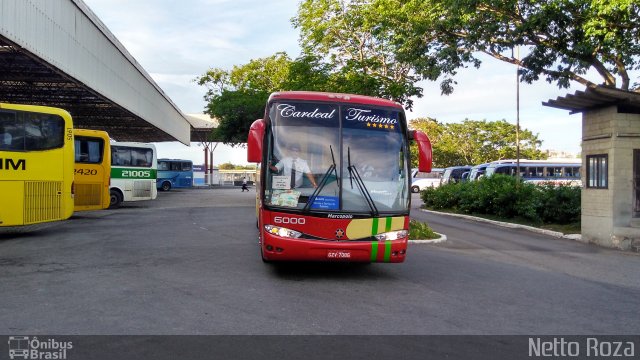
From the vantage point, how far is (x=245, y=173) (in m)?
67.3

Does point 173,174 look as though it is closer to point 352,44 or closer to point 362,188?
point 352,44

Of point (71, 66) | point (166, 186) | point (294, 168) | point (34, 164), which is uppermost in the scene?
point (71, 66)

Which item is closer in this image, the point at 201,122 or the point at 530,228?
the point at 530,228

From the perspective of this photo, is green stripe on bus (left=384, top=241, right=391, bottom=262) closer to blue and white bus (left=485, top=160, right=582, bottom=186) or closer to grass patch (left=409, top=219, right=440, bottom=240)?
grass patch (left=409, top=219, right=440, bottom=240)

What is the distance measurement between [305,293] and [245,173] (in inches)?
2395

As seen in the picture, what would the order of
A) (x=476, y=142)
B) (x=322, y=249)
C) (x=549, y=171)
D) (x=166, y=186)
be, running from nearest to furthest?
(x=322, y=249), (x=549, y=171), (x=166, y=186), (x=476, y=142)

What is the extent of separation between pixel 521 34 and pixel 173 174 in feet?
114

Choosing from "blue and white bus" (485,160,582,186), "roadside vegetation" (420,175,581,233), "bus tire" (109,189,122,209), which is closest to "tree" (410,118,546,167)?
"blue and white bus" (485,160,582,186)

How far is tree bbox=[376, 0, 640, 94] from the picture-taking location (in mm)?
16344

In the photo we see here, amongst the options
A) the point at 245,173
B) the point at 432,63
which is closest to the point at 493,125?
the point at 245,173

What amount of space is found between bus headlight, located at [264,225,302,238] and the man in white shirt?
0.67 metres

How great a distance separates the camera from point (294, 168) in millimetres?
8102

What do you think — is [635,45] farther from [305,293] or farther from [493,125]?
[493,125]

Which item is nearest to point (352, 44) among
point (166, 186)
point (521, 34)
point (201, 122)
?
point (521, 34)
